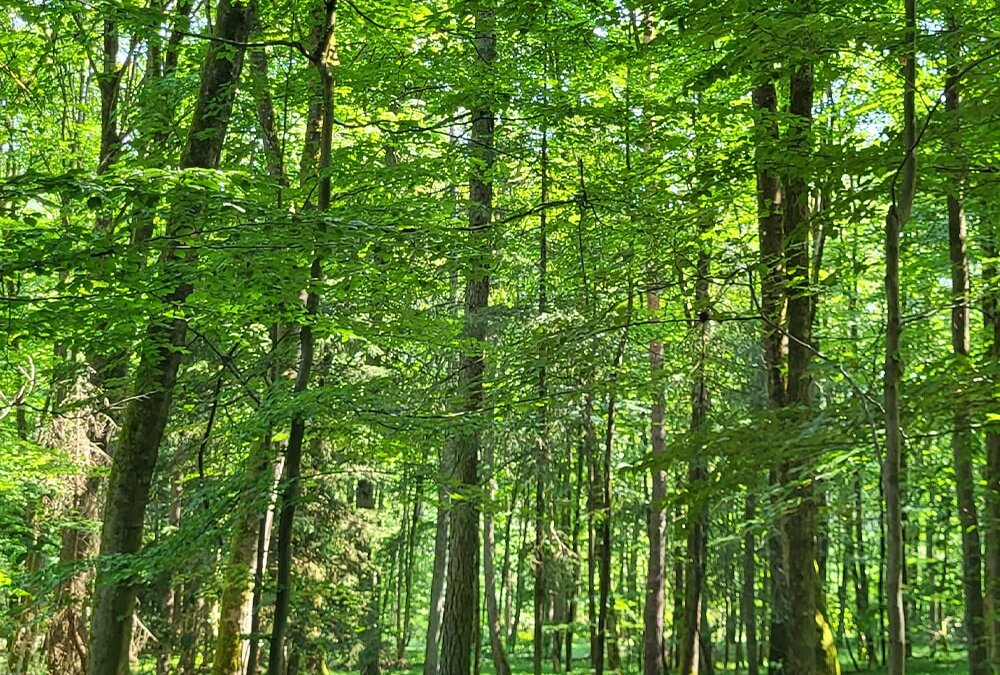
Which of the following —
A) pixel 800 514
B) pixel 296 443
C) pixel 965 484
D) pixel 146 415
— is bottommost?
pixel 800 514

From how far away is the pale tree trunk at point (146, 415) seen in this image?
19.0 ft

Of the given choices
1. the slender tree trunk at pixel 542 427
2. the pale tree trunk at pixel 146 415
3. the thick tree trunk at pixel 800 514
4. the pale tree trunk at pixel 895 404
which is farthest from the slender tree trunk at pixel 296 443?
the thick tree trunk at pixel 800 514

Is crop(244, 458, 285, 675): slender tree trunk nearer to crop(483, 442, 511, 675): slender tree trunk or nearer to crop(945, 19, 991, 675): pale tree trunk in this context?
crop(483, 442, 511, 675): slender tree trunk

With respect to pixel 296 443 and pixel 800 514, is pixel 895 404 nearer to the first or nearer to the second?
pixel 800 514

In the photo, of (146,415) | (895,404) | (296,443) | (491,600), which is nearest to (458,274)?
(296,443)

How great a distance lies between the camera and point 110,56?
424 inches

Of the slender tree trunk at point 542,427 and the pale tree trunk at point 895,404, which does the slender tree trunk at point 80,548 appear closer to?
the slender tree trunk at point 542,427

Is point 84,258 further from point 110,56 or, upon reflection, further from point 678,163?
point 110,56

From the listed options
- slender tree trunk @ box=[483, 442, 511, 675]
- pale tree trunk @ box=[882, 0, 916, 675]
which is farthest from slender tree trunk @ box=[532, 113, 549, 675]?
pale tree trunk @ box=[882, 0, 916, 675]

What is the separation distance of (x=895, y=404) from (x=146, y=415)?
5.28m

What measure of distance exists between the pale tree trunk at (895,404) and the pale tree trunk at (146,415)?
4.44m

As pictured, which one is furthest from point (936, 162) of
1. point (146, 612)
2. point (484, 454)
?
point (146, 612)

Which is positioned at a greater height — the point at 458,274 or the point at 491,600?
the point at 458,274

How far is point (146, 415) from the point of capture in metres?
6.18
